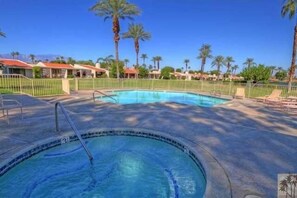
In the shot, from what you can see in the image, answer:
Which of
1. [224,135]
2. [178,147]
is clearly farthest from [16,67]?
[224,135]

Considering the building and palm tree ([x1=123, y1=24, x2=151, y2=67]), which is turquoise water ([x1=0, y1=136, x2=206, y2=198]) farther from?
the building

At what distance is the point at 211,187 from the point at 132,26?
35789mm

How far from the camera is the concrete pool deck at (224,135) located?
3537 millimetres

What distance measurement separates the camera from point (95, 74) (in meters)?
55.6

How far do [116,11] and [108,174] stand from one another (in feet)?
75.4

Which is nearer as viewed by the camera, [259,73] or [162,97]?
[162,97]

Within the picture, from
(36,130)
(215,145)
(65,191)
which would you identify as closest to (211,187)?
(215,145)

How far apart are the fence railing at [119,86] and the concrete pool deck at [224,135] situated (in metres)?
5.20

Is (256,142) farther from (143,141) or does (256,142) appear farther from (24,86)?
(24,86)

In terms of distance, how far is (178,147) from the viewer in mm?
5156

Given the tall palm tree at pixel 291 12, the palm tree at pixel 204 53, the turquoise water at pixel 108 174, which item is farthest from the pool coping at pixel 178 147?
the palm tree at pixel 204 53

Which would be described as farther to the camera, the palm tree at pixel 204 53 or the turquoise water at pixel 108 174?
the palm tree at pixel 204 53

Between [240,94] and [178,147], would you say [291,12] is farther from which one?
[178,147]

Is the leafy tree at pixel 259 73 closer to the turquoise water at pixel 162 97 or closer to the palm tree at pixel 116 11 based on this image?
the turquoise water at pixel 162 97
